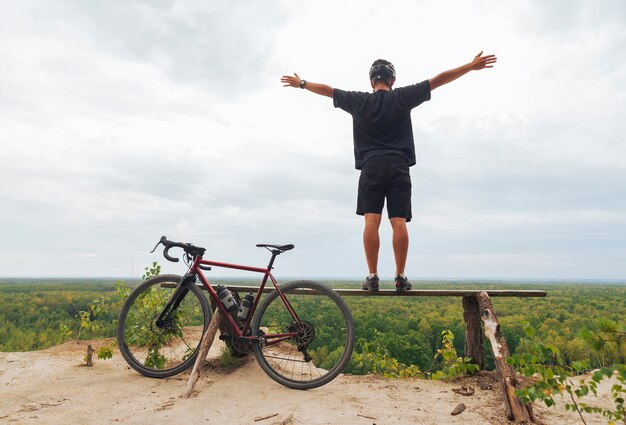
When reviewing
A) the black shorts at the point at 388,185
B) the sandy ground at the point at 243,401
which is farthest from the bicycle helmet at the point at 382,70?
the sandy ground at the point at 243,401

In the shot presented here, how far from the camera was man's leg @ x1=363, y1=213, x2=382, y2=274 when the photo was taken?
188 inches

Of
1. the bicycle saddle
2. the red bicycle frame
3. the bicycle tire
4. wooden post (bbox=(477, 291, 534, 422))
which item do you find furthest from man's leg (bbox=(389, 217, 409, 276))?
the bicycle tire

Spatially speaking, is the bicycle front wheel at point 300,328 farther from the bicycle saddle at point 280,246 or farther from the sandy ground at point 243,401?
the bicycle saddle at point 280,246

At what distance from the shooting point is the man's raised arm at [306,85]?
16.7 ft

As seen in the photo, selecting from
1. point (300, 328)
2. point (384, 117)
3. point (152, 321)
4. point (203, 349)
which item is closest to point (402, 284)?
point (300, 328)

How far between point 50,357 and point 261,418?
5614 mm

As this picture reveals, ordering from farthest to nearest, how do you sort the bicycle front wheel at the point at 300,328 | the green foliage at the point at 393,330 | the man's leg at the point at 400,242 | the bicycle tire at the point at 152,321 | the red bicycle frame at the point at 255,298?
the green foliage at the point at 393,330 → the bicycle tire at the point at 152,321 → the man's leg at the point at 400,242 → the red bicycle frame at the point at 255,298 → the bicycle front wheel at the point at 300,328

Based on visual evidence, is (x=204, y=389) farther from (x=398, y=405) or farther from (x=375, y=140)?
(x=375, y=140)

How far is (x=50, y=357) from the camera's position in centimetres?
728

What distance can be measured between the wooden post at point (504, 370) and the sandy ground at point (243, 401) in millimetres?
144

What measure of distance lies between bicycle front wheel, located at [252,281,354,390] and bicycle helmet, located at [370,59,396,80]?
2771 mm

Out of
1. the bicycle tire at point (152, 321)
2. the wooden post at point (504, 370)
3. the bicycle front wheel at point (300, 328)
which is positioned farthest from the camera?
the bicycle tire at point (152, 321)

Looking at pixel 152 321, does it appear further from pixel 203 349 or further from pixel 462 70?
pixel 462 70

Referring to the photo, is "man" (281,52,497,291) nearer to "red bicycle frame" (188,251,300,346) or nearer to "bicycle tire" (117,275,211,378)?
"red bicycle frame" (188,251,300,346)
